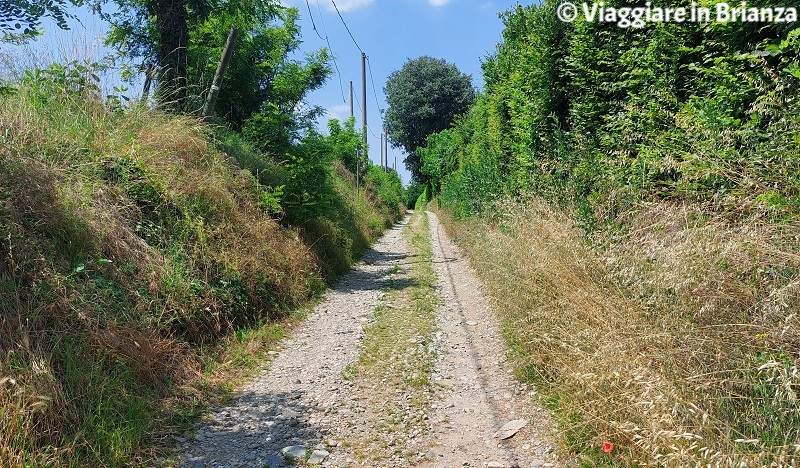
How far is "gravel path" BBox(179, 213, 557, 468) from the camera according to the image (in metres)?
3.52

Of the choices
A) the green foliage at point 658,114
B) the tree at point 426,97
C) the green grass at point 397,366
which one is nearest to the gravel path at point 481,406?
the green grass at point 397,366

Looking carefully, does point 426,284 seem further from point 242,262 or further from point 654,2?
point 654,2

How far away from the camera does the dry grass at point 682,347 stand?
2.40m

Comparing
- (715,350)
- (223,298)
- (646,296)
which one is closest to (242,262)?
(223,298)

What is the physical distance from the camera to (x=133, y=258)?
5277 millimetres

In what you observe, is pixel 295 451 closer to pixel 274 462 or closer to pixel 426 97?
pixel 274 462

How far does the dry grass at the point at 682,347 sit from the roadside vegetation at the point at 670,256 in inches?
0.5

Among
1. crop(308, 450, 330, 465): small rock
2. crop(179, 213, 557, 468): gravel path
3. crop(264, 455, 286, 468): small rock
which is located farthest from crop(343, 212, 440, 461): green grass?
crop(264, 455, 286, 468): small rock

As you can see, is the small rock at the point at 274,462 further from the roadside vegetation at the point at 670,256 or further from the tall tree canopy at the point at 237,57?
the tall tree canopy at the point at 237,57

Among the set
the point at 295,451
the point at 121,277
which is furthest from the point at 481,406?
the point at 121,277

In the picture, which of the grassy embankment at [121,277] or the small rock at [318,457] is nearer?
the grassy embankment at [121,277]

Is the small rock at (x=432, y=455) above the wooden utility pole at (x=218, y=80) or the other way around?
the other way around

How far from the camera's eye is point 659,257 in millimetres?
3346

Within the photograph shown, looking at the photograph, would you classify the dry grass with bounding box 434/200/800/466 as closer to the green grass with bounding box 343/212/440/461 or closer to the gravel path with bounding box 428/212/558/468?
the gravel path with bounding box 428/212/558/468
